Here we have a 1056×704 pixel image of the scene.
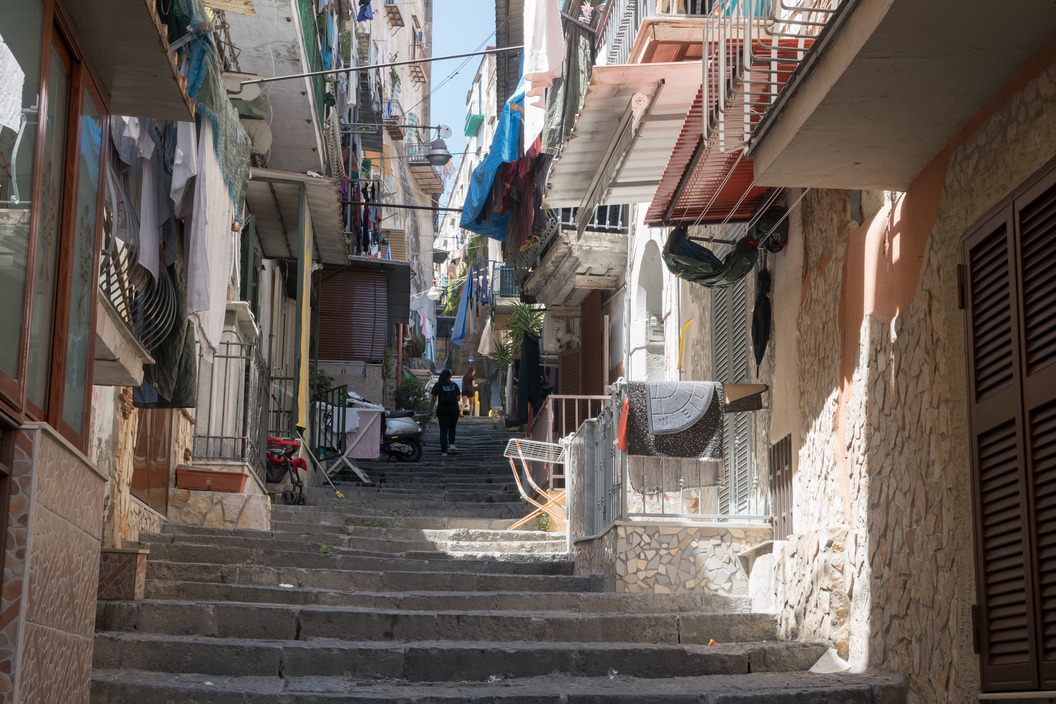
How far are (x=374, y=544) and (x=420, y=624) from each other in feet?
12.4

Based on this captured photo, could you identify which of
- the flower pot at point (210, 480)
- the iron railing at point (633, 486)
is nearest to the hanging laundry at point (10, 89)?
the iron railing at point (633, 486)

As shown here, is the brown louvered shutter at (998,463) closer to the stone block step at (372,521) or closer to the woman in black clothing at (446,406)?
the stone block step at (372,521)

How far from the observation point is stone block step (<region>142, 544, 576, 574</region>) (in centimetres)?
1023

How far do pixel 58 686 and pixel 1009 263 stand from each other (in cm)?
454

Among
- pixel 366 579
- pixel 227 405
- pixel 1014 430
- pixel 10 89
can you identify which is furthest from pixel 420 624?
→ pixel 227 405

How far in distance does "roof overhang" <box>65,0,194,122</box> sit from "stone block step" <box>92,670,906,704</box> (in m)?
3.12

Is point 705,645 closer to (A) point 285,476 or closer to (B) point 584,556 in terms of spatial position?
(B) point 584,556

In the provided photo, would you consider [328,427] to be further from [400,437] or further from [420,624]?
[420,624]

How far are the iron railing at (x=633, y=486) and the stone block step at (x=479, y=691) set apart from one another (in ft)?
8.56

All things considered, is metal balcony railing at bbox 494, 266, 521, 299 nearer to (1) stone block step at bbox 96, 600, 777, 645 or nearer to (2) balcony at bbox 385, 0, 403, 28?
(2) balcony at bbox 385, 0, 403, 28

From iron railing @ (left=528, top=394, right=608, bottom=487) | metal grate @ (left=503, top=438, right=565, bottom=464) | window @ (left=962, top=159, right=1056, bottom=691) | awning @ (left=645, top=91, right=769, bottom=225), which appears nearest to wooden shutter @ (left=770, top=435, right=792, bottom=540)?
awning @ (left=645, top=91, right=769, bottom=225)

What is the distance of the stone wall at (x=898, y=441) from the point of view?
601 centimetres

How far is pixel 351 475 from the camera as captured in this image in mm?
19391

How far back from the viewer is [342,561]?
10.6m
